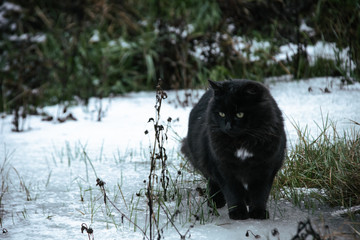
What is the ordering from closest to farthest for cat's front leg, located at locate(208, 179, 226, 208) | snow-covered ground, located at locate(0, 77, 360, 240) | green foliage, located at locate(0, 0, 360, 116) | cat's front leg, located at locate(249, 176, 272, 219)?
snow-covered ground, located at locate(0, 77, 360, 240) < cat's front leg, located at locate(249, 176, 272, 219) < cat's front leg, located at locate(208, 179, 226, 208) < green foliage, located at locate(0, 0, 360, 116)

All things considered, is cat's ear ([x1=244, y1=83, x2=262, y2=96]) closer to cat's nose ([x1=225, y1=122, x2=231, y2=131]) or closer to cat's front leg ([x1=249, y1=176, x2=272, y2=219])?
cat's nose ([x1=225, y1=122, x2=231, y2=131])

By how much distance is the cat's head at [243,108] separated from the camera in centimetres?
219

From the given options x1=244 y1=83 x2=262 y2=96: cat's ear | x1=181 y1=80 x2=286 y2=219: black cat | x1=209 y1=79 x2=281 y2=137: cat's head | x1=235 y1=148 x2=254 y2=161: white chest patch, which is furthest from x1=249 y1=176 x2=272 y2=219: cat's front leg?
x1=244 y1=83 x2=262 y2=96: cat's ear

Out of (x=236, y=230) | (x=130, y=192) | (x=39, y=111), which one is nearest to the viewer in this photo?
(x=236, y=230)

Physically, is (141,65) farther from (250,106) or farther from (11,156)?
(250,106)

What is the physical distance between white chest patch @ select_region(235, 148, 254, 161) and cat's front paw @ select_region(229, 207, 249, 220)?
30 centimetres

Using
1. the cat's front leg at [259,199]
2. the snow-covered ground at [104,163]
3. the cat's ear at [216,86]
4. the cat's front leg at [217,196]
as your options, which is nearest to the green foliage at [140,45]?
the snow-covered ground at [104,163]

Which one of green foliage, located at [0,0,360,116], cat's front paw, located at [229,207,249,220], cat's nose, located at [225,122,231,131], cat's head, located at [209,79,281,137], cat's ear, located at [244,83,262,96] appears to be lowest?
cat's front paw, located at [229,207,249,220]

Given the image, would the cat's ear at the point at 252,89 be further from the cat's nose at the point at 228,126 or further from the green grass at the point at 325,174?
the green grass at the point at 325,174

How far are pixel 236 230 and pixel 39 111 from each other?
15.2 ft

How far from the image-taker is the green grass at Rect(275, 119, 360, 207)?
229 cm

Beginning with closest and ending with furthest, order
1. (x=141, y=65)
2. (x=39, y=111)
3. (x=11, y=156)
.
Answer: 1. (x=11, y=156)
2. (x=39, y=111)
3. (x=141, y=65)

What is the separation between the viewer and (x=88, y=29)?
7348mm

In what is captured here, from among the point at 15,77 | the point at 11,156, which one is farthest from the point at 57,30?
the point at 11,156
